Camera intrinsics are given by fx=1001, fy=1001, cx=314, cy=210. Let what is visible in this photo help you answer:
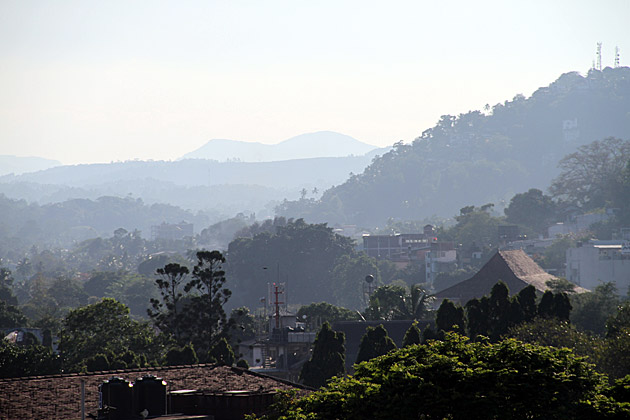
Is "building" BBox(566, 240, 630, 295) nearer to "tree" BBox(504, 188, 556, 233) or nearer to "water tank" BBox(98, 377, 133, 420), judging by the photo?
"tree" BBox(504, 188, 556, 233)

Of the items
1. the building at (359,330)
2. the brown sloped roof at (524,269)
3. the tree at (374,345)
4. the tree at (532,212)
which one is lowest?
the building at (359,330)

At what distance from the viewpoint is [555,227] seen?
594ft

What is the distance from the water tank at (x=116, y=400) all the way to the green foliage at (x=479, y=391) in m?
4.49

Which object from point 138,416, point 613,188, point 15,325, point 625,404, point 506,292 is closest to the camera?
point 625,404

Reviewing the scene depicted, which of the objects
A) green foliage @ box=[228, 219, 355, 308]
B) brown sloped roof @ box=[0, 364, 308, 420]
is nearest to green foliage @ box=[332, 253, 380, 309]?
green foliage @ box=[228, 219, 355, 308]

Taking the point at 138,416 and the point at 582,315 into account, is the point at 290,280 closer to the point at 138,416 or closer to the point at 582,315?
the point at 582,315

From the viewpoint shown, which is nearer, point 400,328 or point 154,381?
point 154,381

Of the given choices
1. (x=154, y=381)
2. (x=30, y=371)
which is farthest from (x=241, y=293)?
(x=154, y=381)

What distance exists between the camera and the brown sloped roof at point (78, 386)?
30.1 meters

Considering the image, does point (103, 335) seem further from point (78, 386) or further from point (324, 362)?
point (78, 386)

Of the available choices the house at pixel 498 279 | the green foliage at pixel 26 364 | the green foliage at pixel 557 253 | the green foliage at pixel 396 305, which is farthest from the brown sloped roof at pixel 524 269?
the green foliage at pixel 557 253

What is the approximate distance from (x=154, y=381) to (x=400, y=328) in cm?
4414

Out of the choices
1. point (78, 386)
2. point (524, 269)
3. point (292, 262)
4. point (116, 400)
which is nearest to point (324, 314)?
point (524, 269)

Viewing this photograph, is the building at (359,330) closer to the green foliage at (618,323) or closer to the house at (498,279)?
the house at (498,279)
